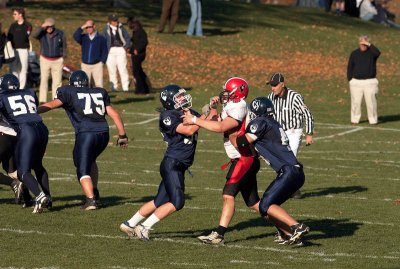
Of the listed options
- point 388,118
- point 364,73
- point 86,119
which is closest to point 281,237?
point 86,119

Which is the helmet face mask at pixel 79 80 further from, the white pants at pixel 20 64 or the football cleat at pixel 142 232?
the white pants at pixel 20 64

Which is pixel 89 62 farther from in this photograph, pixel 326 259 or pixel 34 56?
pixel 326 259

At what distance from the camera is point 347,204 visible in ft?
55.2

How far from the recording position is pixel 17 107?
51.3 ft

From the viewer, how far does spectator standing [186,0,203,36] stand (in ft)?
129

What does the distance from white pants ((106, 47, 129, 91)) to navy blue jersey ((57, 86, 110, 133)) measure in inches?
603

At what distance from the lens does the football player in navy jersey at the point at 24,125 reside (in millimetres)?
15594

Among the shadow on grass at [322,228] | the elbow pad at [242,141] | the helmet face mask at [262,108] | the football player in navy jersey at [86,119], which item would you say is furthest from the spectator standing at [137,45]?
the elbow pad at [242,141]

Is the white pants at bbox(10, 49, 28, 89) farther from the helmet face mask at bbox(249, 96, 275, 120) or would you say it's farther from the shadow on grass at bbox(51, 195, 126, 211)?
the helmet face mask at bbox(249, 96, 275, 120)

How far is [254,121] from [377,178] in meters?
7.08

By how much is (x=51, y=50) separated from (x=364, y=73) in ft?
22.8

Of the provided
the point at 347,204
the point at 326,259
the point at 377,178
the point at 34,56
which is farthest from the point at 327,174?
the point at 34,56

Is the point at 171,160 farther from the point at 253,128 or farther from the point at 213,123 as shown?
the point at 253,128

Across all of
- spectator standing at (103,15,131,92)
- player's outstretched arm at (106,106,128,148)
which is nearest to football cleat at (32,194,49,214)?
player's outstretched arm at (106,106,128,148)
